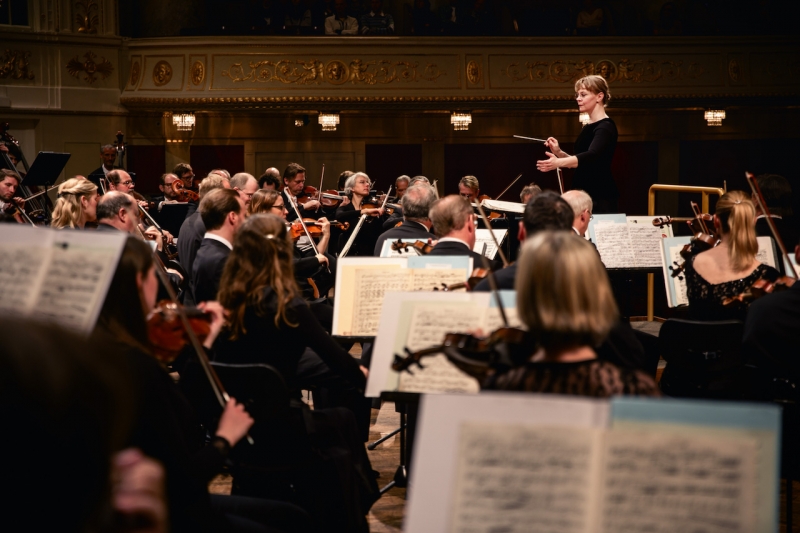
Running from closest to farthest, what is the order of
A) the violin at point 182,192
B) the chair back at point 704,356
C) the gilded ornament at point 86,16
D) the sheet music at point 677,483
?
the sheet music at point 677,483, the chair back at point 704,356, the violin at point 182,192, the gilded ornament at point 86,16

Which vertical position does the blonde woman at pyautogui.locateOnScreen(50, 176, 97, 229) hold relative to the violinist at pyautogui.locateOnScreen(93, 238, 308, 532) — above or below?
above

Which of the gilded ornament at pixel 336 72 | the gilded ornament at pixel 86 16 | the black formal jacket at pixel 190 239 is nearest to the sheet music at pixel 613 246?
the black formal jacket at pixel 190 239

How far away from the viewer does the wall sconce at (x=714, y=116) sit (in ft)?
40.0

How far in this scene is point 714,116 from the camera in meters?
12.3

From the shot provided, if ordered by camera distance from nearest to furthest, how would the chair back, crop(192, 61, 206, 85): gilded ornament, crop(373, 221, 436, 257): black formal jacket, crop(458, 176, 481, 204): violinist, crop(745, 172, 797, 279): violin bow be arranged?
crop(745, 172, 797, 279): violin bow → the chair back → crop(373, 221, 436, 257): black formal jacket → crop(458, 176, 481, 204): violinist → crop(192, 61, 206, 85): gilded ornament

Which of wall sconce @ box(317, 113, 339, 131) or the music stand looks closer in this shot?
the music stand

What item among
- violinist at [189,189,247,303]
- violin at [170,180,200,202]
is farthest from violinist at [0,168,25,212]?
violinist at [189,189,247,303]

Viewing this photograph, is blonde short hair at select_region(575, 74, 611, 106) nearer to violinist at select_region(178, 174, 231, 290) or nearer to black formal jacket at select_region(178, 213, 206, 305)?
violinist at select_region(178, 174, 231, 290)

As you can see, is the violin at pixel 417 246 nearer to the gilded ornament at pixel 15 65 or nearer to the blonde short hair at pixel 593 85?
the blonde short hair at pixel 593 85

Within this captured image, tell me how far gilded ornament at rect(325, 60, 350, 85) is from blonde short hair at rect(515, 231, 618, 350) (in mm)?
9944

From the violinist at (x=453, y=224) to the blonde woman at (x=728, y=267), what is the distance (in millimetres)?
986

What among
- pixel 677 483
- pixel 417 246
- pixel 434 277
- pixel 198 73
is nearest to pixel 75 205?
pixel 417 246

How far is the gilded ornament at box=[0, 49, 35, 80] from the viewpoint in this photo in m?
10.6

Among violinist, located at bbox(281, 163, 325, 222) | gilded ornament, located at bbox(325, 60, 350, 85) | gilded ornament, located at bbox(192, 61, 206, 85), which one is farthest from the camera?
gilded ornament, located at bbox(325, 60, 350, 85)
